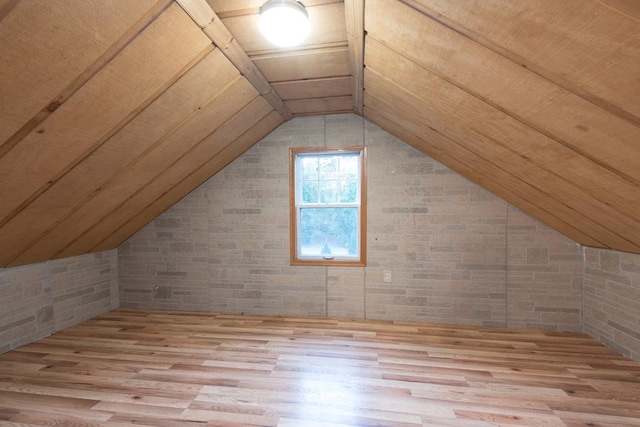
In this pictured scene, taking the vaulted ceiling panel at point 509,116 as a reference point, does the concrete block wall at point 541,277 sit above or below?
below

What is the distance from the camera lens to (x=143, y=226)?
3676mm

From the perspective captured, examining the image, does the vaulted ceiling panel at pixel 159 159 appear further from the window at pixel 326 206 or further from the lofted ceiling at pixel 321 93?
the window at pixel 326 206

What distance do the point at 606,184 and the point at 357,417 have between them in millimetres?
1844

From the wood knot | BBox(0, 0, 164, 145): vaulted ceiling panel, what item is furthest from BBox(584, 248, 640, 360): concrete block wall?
the wood knot

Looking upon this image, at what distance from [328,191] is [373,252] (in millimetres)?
854

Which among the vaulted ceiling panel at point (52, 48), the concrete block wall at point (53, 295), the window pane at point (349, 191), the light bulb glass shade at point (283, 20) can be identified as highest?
the light bulb glass shade at point (283, 20)

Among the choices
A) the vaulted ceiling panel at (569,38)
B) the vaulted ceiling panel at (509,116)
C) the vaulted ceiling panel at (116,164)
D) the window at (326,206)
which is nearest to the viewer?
the vaulted ceiling panel at (569,38)

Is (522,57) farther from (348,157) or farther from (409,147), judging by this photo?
(348,157)

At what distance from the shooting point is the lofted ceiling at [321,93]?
1062mm

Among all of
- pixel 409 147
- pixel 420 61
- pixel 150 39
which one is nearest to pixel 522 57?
pixel 420 61

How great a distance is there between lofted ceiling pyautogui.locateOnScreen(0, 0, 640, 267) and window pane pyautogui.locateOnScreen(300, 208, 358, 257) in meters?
1.15

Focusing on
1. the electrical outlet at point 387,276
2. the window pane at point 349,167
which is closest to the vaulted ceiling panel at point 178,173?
the window pane at point 349,167

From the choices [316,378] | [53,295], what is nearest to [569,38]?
[316,378]

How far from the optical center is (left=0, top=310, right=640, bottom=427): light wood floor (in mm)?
1780
